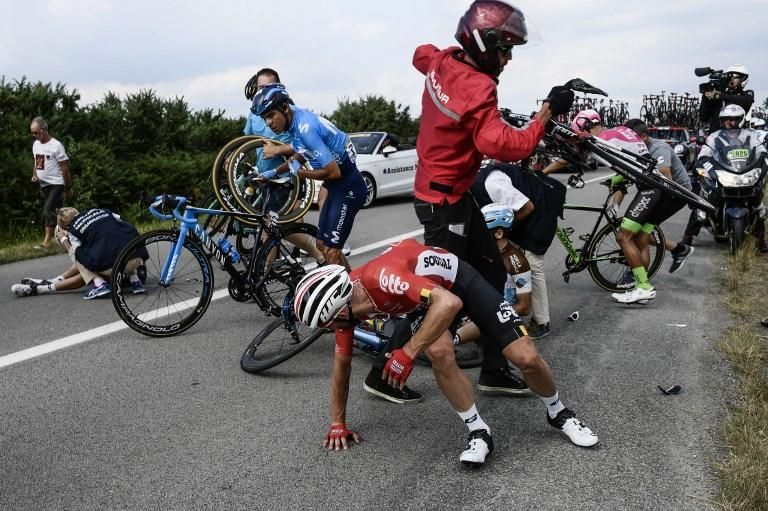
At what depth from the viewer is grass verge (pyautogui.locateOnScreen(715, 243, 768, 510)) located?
344cm

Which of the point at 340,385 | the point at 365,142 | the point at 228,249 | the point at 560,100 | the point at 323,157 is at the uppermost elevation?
the point at 560,100

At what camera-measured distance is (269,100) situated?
6.12 metres

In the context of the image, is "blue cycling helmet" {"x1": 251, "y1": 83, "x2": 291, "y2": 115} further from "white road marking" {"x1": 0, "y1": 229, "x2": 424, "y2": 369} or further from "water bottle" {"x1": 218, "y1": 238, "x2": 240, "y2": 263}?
"white road marking" {"x1": 0, "y1": 229, "x2": 424, "y2": 369}

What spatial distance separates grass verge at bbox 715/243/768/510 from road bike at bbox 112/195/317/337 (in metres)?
3.37

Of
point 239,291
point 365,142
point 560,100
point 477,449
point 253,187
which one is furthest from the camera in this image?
point 365,142

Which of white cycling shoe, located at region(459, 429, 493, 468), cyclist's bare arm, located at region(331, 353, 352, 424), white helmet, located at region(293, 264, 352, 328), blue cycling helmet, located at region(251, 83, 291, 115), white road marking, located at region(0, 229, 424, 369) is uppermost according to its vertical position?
blue cycling helmet, located at region(251, 83, 291, 115)

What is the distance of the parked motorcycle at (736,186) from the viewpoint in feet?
31.8

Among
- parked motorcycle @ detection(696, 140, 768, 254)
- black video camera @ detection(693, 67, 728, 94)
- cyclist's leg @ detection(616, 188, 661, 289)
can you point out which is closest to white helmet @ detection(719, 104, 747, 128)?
parked motorcycle @ detection(696, 140, 768, 254)

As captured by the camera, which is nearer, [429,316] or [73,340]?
[429,316]

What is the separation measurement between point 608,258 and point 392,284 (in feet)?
14.9

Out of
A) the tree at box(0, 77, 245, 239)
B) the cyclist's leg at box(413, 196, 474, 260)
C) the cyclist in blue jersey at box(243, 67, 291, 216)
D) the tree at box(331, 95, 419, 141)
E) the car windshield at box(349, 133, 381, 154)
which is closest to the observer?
the cyclist's leg at box(413, 196, 474, 260)

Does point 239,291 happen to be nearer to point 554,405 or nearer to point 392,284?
point 392,284

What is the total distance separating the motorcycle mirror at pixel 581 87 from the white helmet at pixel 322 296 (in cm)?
197

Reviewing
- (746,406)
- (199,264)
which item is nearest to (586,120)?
(746,406)
